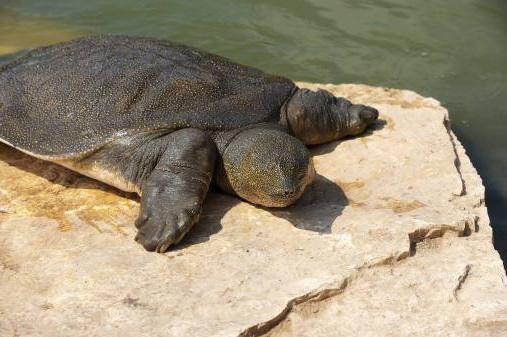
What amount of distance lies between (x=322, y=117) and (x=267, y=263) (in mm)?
1877

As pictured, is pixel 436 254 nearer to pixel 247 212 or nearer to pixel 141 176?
Answer: pixel 247 212

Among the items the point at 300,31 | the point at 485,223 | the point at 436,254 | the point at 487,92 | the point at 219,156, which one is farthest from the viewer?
the point at 300,31

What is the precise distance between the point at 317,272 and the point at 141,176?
136cm

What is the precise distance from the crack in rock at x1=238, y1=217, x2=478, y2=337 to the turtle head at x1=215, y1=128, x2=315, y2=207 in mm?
663

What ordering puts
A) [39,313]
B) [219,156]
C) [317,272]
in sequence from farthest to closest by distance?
[219,156] < [317,272] < [39,313]

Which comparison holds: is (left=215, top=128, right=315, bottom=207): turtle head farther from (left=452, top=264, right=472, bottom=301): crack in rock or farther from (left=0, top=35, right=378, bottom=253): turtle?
(left=452, top=264, right=472, bottom=301): crack in rock

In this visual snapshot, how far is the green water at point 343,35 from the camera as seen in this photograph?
741 cm

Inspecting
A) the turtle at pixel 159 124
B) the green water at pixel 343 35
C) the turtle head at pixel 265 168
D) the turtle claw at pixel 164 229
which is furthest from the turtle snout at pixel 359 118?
the turtle claw at pixel 164 229

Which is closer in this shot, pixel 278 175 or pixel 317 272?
pixel 317 272

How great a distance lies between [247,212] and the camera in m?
4.04

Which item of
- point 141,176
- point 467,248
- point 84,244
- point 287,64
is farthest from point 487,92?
point 84,244

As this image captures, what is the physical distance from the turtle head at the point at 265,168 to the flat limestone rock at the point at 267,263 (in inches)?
5.3

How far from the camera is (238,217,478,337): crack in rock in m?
3.10

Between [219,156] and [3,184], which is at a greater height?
[219,156]
